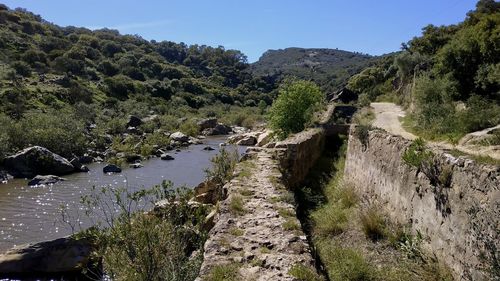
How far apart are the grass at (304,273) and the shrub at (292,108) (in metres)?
19.0

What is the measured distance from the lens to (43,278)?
13.0 m

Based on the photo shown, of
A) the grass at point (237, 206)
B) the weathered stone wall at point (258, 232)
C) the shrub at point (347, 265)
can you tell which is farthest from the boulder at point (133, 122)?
the shrub at point (347, 265)

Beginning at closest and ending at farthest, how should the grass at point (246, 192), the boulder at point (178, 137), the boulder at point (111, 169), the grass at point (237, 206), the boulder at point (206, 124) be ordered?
1. the grass at point (237, 206)
2. the grass at point (246, 192)
3. the boulder at point (111, 169)
4. the boulder at point (178, 137)
5. the boulder at point (206, 124)

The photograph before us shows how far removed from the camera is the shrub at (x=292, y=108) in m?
25.4

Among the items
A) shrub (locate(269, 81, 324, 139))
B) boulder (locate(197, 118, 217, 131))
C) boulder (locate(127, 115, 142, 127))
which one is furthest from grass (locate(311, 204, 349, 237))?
boulder (locate(197, 118, 217, 131))

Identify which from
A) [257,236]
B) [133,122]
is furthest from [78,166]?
[257,236]

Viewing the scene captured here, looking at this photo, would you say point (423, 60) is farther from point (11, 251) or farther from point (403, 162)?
point (11, 251)

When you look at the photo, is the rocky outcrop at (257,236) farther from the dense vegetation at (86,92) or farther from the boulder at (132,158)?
the boulder at (132,158)

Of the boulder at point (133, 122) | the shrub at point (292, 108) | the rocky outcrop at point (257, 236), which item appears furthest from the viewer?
the boulder at point (133, 122)

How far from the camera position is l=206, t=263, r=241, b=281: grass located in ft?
18.9

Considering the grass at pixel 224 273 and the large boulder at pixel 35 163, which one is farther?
the large boulder at pixel 35 163

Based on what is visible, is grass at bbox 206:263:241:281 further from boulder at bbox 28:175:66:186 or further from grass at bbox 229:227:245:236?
boulder at bbox 28:175:66:186

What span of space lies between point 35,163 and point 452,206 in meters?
29.2

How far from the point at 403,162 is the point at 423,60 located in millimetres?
29739
